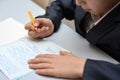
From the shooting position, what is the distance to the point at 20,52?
0.97 meters

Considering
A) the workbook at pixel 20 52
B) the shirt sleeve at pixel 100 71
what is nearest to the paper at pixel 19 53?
the workbook at pixel 20 52

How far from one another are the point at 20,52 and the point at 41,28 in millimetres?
168

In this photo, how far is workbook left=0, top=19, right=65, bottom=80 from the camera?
2.91ft

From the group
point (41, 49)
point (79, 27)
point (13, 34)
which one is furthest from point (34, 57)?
point (79, 27)

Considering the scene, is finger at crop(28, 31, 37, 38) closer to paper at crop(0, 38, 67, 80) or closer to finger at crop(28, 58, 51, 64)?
Answer: paper at crop(0, 38, 67, 80)

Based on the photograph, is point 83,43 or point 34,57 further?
point 83,43

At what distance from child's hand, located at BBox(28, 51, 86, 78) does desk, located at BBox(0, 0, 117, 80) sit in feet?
0.10

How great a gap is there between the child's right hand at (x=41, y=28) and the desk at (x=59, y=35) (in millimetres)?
30

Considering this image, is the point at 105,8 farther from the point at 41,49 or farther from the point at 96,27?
the point at 41,49

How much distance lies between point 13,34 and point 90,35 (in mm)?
310

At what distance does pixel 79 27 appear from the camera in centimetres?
118

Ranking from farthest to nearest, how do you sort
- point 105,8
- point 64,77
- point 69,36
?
point 69,36 < point 105,8 < point 64,77

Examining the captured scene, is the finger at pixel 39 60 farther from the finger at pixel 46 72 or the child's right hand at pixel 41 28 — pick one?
the child's right hand at pixel 41 28

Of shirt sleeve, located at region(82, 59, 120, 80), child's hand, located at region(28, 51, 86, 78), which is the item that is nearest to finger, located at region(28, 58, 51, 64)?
child's hand, located at region(28, 51, 86, 78)
